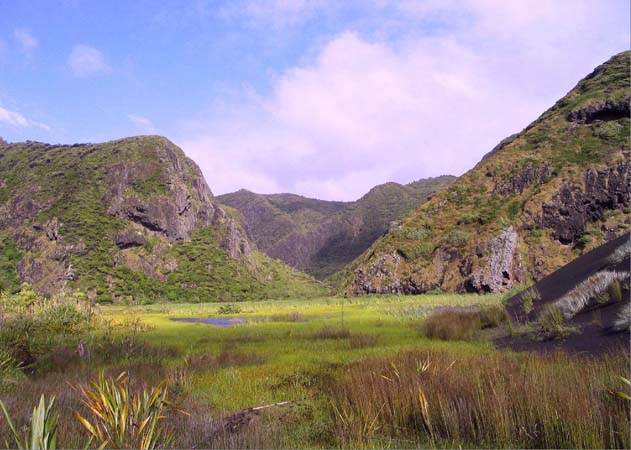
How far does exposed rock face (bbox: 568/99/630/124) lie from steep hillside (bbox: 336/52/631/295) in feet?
0.48

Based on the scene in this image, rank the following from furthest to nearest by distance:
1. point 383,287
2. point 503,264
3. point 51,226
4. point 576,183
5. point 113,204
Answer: point 113,204, point 51,226, point 383,287, point 576,183, point 503,264

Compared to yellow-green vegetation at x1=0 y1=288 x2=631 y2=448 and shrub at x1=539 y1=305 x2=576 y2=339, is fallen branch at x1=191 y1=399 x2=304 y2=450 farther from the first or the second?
shrub at x1=539 y1=305 x2=576 y2=339

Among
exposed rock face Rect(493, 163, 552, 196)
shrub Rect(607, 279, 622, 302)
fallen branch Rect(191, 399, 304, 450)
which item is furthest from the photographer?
exposed rock face Rect(493, 163, 552, 196)

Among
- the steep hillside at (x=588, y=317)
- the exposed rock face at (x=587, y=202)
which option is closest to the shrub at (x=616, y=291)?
the steep hillside at (x=588, y=317)

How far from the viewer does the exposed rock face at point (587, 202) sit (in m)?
54.2

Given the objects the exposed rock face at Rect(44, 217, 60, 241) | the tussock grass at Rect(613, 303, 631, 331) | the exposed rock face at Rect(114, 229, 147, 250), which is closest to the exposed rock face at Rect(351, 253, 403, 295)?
the tussock grass at Rect(613, 303, 631, 331)

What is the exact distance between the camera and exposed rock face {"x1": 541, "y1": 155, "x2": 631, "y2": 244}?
2136 inches

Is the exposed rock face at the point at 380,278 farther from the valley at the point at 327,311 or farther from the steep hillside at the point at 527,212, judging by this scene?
the valley at the point at 327,311

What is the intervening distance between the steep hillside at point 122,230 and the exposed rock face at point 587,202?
6913 cm

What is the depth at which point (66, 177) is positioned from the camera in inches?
4382

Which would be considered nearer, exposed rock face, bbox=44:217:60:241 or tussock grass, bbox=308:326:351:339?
tussock grass, bbox=308:326:351:339

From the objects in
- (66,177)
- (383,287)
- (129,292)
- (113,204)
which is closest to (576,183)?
(383,287)

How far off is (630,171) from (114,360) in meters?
63.2

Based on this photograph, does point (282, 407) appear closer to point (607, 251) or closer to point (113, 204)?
point (607, 251)
